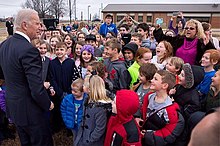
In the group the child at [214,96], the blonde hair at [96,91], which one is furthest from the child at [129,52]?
the child at [214,96]

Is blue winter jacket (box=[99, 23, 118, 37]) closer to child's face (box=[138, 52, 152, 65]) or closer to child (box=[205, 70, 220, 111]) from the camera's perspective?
A: child's face (box=[138, 52, 152, 65])

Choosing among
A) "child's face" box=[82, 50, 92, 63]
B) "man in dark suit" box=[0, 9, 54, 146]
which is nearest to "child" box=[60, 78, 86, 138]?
"man in dark suit" box=[0, 9, 54, 146]

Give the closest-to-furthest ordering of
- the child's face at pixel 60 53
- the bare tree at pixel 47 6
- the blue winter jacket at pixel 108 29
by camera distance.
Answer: the child's face at pixel 60 53 → the blue winter jacket at pixel 108 29 → the bare tree at pixel 47 6

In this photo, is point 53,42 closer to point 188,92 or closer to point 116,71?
point 116,71

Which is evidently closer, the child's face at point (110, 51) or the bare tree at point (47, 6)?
the child's face at point (110, 51)

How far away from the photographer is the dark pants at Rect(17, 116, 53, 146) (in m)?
2.52

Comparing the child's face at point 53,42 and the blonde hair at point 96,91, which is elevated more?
the child's face at point 53,42

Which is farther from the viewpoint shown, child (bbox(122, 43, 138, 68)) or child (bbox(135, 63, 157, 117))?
child (bbox(122, 43, 138, 68))

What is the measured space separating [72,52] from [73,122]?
85.3 inches

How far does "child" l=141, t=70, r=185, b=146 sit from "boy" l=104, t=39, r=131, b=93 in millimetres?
880

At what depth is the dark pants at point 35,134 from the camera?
2520 millimetres

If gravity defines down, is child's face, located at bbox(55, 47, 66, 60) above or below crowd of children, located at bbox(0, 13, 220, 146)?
above

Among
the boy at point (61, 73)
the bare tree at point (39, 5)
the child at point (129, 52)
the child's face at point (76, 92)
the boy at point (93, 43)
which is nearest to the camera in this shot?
the child's face at point (76, 92)

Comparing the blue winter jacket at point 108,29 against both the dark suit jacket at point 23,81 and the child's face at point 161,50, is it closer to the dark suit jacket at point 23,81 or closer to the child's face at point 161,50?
the child's face at point 161,50
